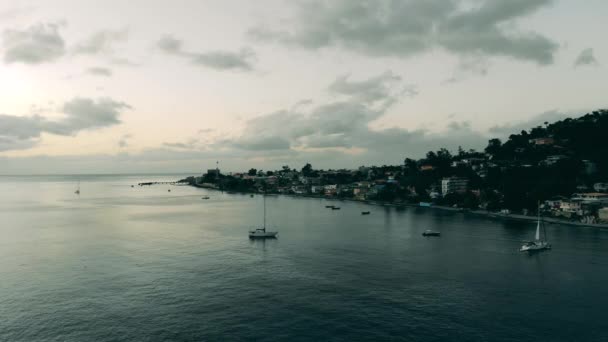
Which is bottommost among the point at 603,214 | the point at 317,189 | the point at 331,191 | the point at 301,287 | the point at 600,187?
the point at 301,287

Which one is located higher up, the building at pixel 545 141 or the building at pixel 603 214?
the building at pixel 545 141

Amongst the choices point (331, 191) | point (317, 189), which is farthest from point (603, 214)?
point (317, 189)

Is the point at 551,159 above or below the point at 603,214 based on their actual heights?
above

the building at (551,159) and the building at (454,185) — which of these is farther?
the building at (454,185)

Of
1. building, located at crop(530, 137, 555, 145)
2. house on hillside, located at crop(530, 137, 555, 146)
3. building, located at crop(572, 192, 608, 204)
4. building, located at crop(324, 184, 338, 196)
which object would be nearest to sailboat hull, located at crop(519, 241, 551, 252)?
building, located at crop(572, 192, 608, 204)

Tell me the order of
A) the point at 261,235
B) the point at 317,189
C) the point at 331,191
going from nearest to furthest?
1. the point at 261,235
2. the point at 331,191
3. the point at 317,189

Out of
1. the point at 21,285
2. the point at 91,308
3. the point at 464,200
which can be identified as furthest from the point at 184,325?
the point at 464,200

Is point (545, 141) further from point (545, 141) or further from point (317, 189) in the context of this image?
point (317, 189)

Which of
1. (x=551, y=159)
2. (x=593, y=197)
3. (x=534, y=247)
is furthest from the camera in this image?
(x=551, y=159)

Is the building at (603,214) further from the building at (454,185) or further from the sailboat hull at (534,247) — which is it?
the building at (454,185)

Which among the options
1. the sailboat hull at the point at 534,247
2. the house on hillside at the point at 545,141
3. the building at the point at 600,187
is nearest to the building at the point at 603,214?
the building at the point at 600,187
